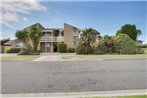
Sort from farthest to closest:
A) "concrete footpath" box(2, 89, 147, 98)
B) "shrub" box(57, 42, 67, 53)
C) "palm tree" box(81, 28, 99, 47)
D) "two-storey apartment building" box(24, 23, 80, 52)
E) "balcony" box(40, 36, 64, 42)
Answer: "two-storey apartment building" box(24, 23, 80, 52) → "balcony" box(40, 36, 64, 42) → "shrub" box(57, 42, 67, 53) → "palm tree" box(81, 28, 99, 47) → "concrete footpath" box(2, 89, 147, 98)

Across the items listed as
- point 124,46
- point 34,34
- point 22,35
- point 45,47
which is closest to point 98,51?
point 124,46

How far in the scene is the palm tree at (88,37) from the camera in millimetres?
37469

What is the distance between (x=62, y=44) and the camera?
4394 cm

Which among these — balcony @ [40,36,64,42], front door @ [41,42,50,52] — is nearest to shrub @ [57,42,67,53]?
balcony @ [40,36,64,42]

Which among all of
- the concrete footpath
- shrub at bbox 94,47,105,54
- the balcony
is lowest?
the concrete footpath

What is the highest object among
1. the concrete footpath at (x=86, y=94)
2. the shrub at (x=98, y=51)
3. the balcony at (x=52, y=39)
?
the balcony at (x=52, y=39)

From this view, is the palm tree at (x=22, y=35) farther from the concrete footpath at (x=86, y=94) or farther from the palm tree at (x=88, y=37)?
the concrete footpath at (x=86, y=94)

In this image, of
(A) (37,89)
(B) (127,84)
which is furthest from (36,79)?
(B) (127,84)

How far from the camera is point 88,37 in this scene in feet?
123

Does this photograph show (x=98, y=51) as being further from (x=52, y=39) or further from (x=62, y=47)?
(x=52, y=39)

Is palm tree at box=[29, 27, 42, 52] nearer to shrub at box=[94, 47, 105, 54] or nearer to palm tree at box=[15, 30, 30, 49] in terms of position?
palm tree at box=[15, 30, 30, 49]

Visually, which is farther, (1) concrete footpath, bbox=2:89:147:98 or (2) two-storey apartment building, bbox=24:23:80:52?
(2) two-storey apartment building, bbox=24:23:80:52

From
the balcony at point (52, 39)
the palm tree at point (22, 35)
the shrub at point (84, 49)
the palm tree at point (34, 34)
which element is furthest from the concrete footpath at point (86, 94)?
the balcony at point (52, 39)

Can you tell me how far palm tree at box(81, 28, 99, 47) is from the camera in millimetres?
37469
